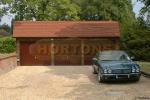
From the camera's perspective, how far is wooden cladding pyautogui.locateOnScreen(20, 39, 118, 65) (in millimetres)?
38750

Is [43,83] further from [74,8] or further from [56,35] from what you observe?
[74,8]

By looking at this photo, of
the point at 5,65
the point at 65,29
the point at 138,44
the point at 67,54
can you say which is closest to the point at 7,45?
the point at 65,29

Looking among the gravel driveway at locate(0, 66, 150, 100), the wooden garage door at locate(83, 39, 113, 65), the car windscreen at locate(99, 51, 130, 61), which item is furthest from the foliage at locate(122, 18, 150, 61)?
the gravel driveway at locate(0, 66, 150, 100)

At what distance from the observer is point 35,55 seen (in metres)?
39.0

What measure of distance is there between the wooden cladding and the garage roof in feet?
2.78

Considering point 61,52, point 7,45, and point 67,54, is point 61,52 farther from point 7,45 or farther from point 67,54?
point 7,45

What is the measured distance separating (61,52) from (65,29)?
3.09 meters

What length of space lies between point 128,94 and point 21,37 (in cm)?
2415

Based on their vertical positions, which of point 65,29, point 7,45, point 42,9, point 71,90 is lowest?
point 7,45

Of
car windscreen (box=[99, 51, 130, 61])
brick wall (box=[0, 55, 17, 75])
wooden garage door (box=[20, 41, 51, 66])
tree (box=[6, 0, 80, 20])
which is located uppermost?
tree (box=[6, 0, 80, 20])

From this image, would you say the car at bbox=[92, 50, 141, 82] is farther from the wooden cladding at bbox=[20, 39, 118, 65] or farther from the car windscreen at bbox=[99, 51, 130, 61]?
the wooden cladding at bbox=[20, 39, 118, 65]

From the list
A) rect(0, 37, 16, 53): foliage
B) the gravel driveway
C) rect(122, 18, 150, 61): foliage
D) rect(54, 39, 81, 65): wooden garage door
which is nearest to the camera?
the gravel driveway

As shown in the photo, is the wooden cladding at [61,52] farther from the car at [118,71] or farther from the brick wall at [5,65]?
the car at [118,71]

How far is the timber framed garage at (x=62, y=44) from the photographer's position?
127 ft
